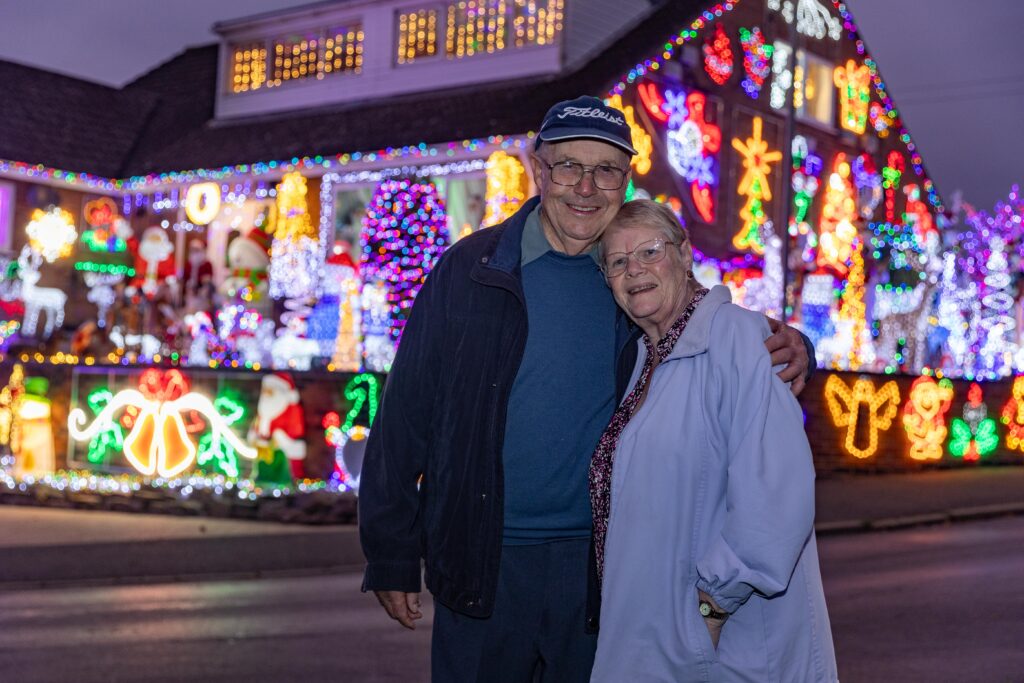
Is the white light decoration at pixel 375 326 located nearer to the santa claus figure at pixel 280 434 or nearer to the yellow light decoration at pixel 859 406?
the santa claus figure at pixel 280 434

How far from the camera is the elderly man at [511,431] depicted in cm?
348

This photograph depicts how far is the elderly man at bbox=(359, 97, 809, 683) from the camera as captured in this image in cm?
348

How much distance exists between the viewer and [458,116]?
18.9 meters

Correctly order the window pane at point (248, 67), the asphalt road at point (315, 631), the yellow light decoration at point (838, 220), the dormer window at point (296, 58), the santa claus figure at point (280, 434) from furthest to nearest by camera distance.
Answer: the yellow light decoration at point (838, 220), the window pane at point (248, 67), the dormer window at point (296, 58), the santa claus figure at point (280, 434), the asphalt road at point (315, 631)

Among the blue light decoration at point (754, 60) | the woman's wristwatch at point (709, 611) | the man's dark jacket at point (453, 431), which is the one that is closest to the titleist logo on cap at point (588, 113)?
the man's dark jacket at point (453, 431)

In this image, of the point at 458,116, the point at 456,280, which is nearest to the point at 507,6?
the point at 458,116

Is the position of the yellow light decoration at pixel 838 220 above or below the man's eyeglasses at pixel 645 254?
above

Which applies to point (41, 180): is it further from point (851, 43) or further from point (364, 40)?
point (851, 43)

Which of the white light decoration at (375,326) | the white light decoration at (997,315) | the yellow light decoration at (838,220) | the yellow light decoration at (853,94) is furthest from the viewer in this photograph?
the white light decoration at (997,315)

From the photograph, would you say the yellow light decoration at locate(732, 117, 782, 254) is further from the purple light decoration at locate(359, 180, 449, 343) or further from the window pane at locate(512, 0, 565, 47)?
the purple light decoration at locate(359, 180, 449, 343)

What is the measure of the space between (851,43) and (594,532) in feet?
78.3

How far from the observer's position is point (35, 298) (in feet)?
71.1

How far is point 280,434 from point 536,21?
26.3 feet

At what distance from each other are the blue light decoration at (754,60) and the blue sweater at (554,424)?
19.4 m
